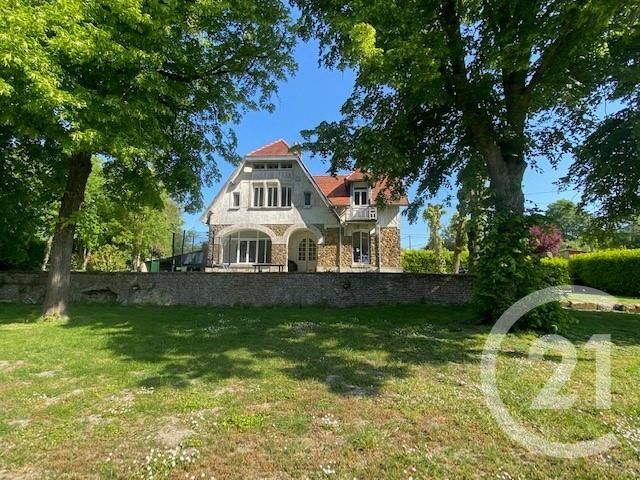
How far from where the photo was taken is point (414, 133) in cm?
1097

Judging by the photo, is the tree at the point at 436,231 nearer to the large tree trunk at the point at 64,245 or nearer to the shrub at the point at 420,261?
the shrub at the point at 420,261

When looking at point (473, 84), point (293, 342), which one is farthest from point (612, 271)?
point (293, 342)

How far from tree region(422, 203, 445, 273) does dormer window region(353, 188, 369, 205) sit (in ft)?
23.8

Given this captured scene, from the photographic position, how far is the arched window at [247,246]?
24406 mm

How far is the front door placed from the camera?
25.1m

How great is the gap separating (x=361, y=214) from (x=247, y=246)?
766 centimetres

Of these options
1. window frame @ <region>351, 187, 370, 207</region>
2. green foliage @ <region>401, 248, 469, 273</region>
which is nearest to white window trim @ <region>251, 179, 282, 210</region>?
window frame @ <region>351, 187, 370, 207</region>

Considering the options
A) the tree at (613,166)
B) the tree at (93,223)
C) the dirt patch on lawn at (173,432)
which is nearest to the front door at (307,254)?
the tree at (93,223)

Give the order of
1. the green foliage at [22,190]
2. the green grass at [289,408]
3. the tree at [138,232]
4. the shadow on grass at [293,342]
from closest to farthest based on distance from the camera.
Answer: the green grass at [289,408] → the shadow on grass at [293,342] → the green foliage at [22,190] → the tree at [138,232]

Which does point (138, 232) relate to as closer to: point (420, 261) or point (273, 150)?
point (273, 150)

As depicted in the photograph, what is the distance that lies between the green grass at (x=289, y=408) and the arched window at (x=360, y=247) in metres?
16.0

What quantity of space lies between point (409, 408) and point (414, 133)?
8.62 metres

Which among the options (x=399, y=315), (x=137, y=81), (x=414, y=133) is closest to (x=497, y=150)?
(x=414, y=133)

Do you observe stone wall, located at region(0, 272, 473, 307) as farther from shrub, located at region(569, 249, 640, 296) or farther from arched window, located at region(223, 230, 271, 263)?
shrub, located at region(569, 249, 640, 296)
